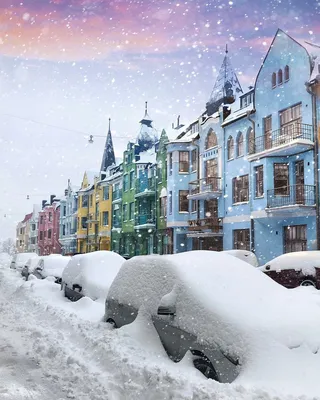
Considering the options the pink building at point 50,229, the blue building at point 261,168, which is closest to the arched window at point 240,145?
the blue building at point 261,168

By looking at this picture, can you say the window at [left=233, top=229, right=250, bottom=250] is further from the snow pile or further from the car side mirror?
the car side mirror

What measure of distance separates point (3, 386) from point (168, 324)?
2.14 metres

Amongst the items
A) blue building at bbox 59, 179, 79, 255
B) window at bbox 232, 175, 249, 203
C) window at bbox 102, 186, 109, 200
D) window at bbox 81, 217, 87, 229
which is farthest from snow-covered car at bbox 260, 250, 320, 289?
blue building at bbox 59, 179, 79, 255

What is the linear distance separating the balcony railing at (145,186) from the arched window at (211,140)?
9.00 m

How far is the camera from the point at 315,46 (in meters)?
22.2

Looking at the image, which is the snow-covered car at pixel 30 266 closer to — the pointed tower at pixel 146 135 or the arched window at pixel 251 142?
the arched window at pixel 251 142

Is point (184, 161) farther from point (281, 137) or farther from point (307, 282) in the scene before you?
point (307, 282)

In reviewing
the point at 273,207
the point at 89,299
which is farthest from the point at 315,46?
the point at 89,299

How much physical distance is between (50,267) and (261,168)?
41.6ft

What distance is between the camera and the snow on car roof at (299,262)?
41.2 feet

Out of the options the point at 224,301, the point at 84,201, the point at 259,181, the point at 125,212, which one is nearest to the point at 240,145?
the point at 259,181

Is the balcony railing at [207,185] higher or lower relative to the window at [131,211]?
higher

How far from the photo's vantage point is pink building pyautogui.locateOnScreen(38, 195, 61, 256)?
74.2 m

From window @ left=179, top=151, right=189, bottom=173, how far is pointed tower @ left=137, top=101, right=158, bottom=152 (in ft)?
36.6
